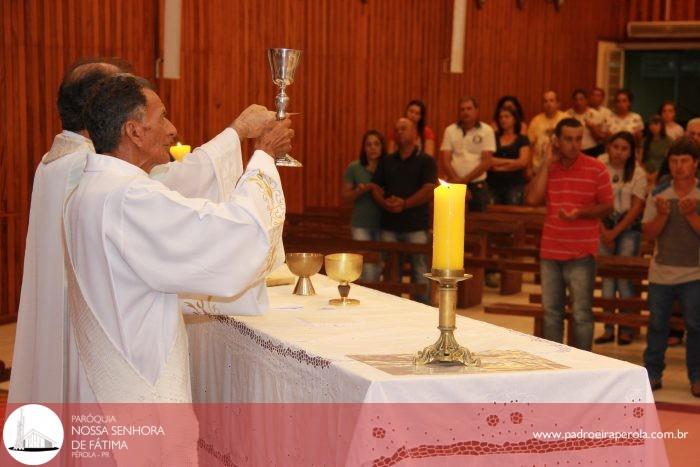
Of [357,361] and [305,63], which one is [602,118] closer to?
[305,63]

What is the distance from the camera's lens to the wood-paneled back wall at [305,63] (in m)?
9.11

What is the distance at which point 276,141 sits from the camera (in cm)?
350

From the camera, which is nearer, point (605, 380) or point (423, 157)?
point (605, 380)

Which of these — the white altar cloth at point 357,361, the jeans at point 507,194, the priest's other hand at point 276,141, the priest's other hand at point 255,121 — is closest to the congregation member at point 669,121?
the jeans at point 507,194

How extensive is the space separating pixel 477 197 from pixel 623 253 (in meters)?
3.17

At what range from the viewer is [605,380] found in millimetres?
3119

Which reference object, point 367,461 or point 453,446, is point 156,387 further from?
point 453,446

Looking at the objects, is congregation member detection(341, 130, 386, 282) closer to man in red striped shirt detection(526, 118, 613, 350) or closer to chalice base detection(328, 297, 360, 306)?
man in red striped shirt detection(526, 118, 613, 350)

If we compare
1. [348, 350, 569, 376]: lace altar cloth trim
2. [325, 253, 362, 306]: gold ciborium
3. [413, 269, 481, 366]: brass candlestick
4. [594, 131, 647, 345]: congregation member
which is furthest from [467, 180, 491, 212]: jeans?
[413, 269, 481, 366]: brass candlestick

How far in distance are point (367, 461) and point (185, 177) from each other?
1.44 meters

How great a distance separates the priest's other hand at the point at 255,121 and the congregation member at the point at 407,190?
477 cm

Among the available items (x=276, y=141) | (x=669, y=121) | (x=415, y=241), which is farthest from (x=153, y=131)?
(x=669, y=121)

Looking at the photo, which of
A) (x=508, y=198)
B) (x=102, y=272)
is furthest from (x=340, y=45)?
(x=102, y=272)

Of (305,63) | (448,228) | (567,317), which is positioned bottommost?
(567,317)
